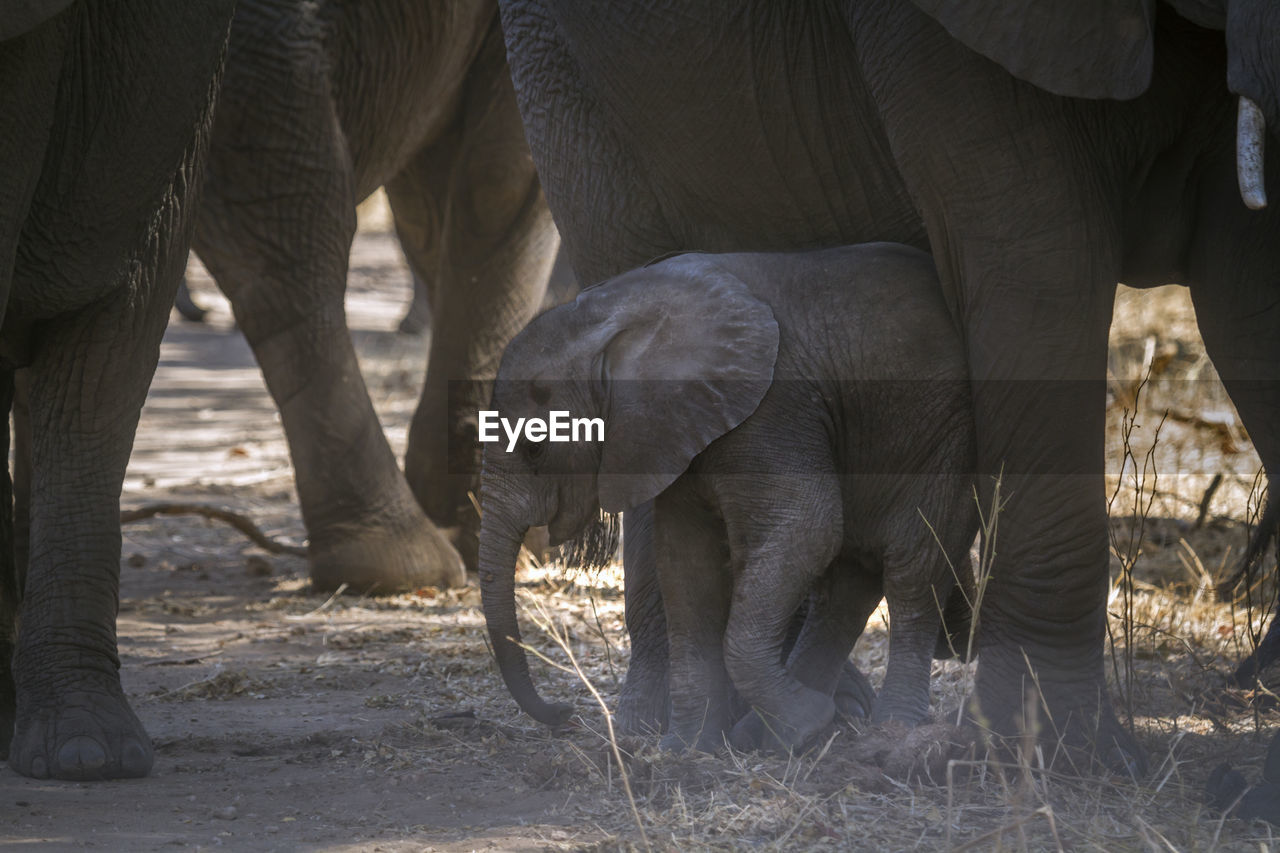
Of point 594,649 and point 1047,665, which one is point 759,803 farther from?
point 594,649

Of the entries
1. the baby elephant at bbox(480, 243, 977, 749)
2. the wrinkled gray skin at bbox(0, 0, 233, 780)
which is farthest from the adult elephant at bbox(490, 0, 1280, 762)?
the wrinkled gray skin at bbox(0, 0, 233, 780)

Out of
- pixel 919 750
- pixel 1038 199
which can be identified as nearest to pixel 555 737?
pixel 919 750

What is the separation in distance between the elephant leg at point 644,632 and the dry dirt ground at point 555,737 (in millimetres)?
126

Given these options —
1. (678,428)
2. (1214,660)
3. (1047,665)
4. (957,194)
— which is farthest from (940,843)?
(1214,660)

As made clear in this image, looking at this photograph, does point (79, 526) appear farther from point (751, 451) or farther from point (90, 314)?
point (751, 451)

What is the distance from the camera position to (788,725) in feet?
10.7

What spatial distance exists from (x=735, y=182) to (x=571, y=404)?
27.4 inches

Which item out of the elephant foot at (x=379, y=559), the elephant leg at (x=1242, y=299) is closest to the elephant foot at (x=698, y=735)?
the elephant leg at (x=1242, y=299)

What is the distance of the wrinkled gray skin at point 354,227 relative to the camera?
200 inches

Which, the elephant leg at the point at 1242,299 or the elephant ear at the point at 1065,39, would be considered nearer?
the elephant ear at the point at 1065,39

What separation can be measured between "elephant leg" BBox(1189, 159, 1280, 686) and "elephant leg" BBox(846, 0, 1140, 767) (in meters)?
0.24

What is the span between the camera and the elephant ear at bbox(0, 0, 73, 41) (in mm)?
2824

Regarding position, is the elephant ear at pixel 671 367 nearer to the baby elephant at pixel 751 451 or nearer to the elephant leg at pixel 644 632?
the baby elephant at pixel 751 451

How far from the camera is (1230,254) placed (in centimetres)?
323
